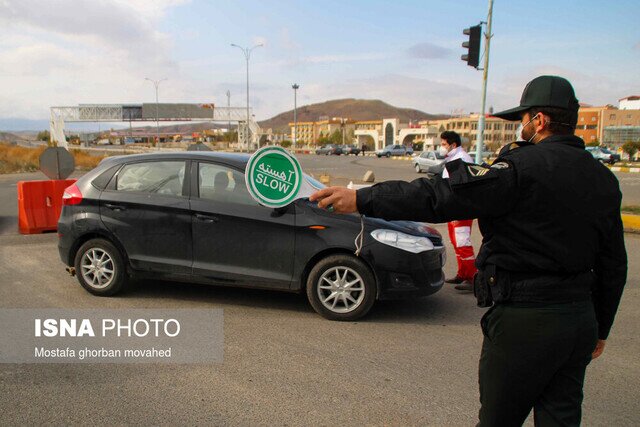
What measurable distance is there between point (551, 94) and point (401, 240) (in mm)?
2994

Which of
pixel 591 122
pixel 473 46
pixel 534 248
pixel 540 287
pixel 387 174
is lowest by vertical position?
pixel 387 174

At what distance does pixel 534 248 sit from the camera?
1.98 meters

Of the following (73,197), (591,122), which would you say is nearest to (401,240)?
(73,197)

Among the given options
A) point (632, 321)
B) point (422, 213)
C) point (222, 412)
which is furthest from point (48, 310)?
point (632, 321)

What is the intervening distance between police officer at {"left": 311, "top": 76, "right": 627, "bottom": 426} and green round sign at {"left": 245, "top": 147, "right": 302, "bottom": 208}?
46.9 inches

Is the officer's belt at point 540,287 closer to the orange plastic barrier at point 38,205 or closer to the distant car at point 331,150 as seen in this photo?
the orange plastic barrier at point 38,205

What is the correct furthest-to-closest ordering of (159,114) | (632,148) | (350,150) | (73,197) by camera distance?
(159,114), (350,150), (632,148), (73,197)

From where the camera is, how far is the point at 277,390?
11.8 feet

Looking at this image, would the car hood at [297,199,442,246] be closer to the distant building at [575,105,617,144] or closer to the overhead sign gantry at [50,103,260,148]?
the overhead sign gantry at [50,103,260,148]

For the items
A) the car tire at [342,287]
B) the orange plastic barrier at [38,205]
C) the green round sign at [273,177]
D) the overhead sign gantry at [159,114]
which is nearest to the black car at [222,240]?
the car tire at [342,287]

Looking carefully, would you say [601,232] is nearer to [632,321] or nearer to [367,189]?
[367,189]

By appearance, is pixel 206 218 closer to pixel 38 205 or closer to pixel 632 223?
pixel 38 205

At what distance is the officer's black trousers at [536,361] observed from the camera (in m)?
2.01

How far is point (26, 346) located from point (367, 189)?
3570 millimetres
